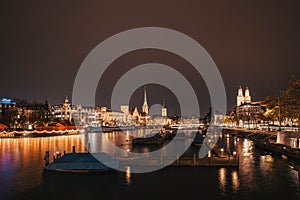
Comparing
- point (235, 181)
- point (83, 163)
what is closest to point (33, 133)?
point (83, 163)

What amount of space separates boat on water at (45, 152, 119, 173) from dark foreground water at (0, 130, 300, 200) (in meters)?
0.85

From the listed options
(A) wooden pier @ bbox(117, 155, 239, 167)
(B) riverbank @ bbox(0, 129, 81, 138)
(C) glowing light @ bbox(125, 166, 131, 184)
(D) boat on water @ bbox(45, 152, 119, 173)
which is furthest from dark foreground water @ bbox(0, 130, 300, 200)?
(B) riverbank @ bbox(0, 129, 81, 138)

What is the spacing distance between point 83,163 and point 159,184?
8965 millimetres

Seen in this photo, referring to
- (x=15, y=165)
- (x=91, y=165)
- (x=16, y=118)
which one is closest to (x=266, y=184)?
(x=91, y=165)

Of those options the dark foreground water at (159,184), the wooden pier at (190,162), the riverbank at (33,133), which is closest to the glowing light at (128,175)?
the dark foreground water at (159,184)

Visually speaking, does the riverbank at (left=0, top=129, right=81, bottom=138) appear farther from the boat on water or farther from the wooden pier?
the wooden pier

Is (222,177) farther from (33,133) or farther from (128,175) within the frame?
(33,133)

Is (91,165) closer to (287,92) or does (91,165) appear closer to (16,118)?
→ (287,92)

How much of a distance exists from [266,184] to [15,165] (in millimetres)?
29610

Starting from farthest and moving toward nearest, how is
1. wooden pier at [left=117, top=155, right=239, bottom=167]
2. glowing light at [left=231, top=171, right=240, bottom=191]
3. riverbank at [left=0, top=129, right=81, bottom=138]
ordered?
1. riverbank at [left=0, top=129, right=81, bottom=138]
2. wooden pier at [left=117, top=155, right=239, bottom=167]
3. glowing light at [left=231, top=171, right=240, bottom=191]

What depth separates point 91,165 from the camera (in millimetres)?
32250

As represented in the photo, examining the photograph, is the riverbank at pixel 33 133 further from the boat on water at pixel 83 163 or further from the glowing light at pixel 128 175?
the glowing light at pixel 128 175

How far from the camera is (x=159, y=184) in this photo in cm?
2861

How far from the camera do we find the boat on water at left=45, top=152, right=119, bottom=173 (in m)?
32.2
